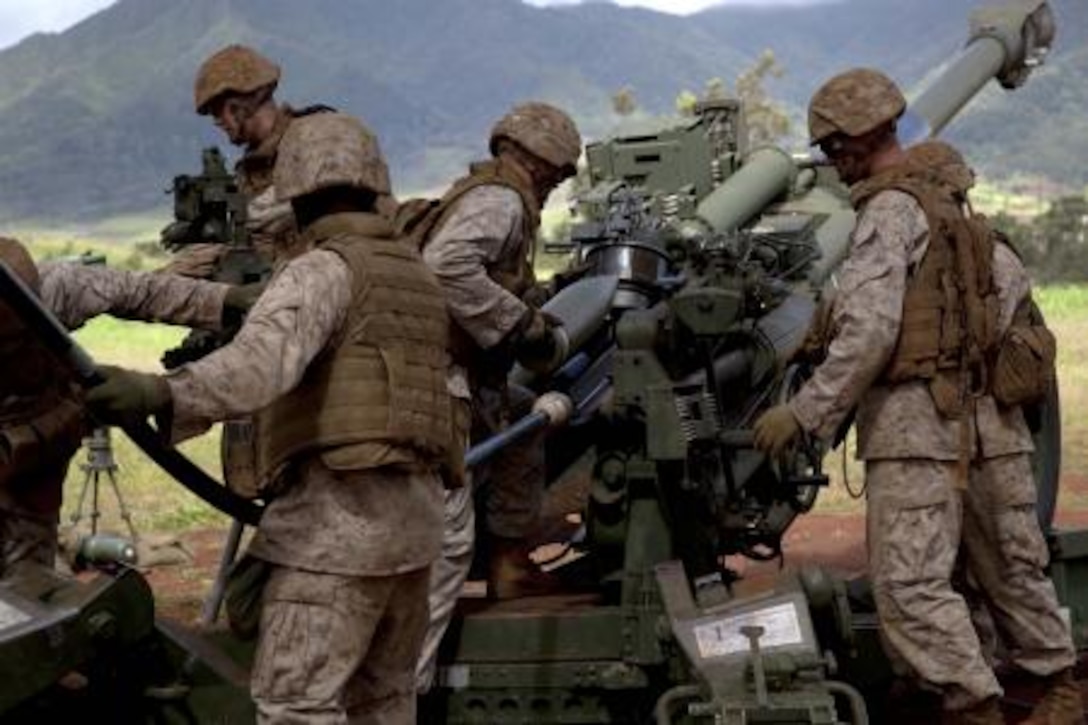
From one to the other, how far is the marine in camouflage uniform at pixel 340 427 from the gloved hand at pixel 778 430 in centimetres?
123

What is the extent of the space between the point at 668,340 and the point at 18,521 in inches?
74.5

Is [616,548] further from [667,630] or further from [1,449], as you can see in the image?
[1,449]

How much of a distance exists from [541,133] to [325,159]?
1.61 meters

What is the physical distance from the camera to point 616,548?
555cm

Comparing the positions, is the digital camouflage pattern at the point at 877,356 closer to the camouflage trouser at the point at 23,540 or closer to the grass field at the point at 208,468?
the camouflage trouser at the point at 23,540

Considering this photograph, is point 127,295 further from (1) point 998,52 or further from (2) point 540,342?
(1) point 998,52

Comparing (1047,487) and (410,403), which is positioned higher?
(410,403)

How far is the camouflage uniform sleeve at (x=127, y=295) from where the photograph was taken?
508 cm

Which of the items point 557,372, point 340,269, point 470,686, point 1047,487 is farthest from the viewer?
point 1047,487

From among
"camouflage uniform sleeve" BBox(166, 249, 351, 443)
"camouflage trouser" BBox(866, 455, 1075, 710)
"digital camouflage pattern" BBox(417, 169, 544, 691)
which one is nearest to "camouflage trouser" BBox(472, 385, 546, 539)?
"digital camouflage pattern" BBox(417, 169, 544, 691)

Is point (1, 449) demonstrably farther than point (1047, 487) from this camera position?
No

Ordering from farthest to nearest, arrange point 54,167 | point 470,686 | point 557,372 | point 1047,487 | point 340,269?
1. point 54,167
2. point 1047,487
3. point 557,372
4. point 470,686
5. point 340,269

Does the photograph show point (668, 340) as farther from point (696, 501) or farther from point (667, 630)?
point (667, 630)

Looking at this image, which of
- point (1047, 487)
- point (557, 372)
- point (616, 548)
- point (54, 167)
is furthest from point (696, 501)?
point (54, 167)
